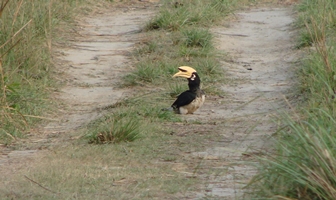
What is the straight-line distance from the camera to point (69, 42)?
11.6 m

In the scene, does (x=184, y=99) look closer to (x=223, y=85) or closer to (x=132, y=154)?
(x=223, y=85)

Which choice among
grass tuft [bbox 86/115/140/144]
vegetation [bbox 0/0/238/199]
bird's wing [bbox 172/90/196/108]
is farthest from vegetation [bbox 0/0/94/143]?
bird's wing [bbox 172/90/196/108]

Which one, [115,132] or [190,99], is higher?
[115,132]

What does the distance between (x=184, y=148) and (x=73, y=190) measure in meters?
1.54

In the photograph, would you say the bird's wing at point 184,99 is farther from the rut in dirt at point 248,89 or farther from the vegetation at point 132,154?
the rut in dirt at point 248,89

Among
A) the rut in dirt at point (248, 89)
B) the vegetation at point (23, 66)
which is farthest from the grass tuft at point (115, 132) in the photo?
the vegetation at point (23, 66)

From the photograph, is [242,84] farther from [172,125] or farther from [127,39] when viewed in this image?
[127,39]

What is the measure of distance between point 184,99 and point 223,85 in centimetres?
162

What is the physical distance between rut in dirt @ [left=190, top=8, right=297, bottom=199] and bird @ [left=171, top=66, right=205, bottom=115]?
223 millimetres

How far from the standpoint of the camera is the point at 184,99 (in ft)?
25.6

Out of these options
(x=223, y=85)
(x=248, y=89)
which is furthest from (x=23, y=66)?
(x=248, y=89)

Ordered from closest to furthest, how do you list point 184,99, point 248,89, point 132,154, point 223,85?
1. point 132,154
2. point 184,99
3. point 248,89
4. point 223,85

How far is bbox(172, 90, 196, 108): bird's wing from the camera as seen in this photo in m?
7.79

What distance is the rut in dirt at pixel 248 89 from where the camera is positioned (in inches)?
208
